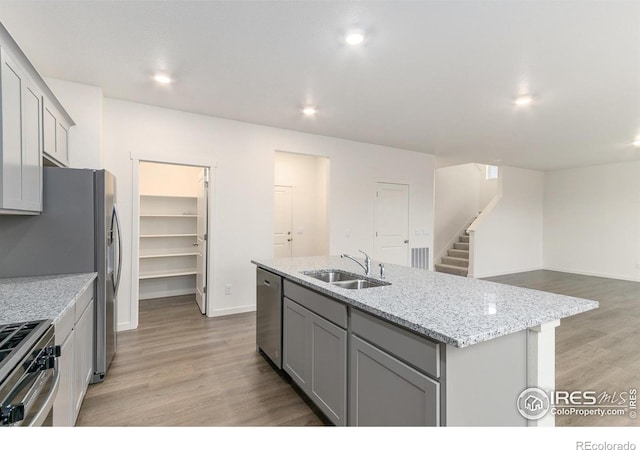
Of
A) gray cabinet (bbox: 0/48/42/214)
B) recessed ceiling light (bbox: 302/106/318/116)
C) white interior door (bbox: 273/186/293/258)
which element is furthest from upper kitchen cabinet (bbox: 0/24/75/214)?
white interior door (bbox: 273/186/293/258)

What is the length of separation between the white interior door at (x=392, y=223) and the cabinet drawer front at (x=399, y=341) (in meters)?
4.20

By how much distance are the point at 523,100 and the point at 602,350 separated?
9.05ft

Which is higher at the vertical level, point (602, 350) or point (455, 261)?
point (455, 261)

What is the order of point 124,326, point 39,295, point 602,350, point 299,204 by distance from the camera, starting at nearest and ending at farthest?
point 39,295 < point 602,350 < point 124,326 < point 299,204

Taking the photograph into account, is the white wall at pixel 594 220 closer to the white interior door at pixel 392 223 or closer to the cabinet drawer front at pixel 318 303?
the white interior door at pixel 392 223

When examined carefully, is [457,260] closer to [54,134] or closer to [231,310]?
[231,310]

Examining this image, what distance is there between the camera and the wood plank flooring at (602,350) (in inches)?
99.7

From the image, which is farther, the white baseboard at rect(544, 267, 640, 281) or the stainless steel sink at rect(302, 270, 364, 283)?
the white baseboard at rect(544, 267, 640, 281)

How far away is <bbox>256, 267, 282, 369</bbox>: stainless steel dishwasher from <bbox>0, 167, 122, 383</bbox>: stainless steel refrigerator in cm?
127

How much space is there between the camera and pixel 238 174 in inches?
174

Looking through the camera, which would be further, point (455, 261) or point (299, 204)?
point (455, 261)

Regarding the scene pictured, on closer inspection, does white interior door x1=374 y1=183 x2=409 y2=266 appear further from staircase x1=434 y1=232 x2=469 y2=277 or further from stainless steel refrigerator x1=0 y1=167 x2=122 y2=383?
stainless steel refrigerator x1=0 y1=167 x2=122 y2=383

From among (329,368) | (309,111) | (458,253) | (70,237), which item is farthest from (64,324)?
(458,253)

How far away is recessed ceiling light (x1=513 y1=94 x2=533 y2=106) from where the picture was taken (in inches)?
136
